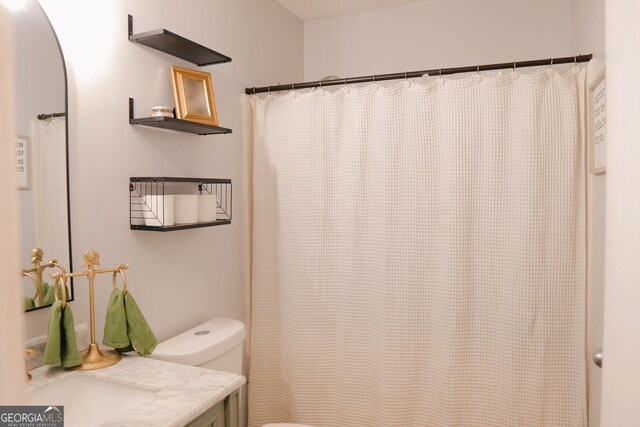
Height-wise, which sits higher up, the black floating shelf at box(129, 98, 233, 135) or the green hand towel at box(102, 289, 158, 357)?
the black floating shelf at box(129, 98, 233, 135)

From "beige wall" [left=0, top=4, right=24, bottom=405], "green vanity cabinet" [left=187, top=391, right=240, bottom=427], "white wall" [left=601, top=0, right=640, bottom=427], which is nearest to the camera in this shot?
"beige wall" [left=0, top=4, right=24, bottom=405]

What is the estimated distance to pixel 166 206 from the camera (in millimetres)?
1544

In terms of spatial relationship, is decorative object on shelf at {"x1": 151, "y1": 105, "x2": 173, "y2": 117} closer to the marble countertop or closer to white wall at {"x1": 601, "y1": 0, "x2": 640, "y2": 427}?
the marble countertop

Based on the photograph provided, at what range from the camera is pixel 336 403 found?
209 cm

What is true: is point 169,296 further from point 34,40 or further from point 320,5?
point 320,5

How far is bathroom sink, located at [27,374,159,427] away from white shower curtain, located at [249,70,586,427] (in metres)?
1.02

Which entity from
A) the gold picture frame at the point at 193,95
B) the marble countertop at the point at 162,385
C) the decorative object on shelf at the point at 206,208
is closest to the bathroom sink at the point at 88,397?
the marble countertop at the point at 162,385

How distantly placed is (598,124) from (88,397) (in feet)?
6.02

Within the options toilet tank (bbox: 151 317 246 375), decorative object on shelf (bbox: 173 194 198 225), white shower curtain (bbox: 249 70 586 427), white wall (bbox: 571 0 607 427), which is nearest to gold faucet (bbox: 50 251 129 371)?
toilet tank (bbox: 151 317 246 375)

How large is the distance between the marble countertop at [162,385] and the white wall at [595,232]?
1257mm

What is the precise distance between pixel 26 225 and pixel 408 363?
1563mm

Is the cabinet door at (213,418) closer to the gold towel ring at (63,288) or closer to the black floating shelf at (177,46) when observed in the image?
the gold towel ring at (63,288)

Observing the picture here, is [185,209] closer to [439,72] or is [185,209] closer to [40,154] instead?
[40,154]

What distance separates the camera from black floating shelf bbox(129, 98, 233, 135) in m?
1.53
